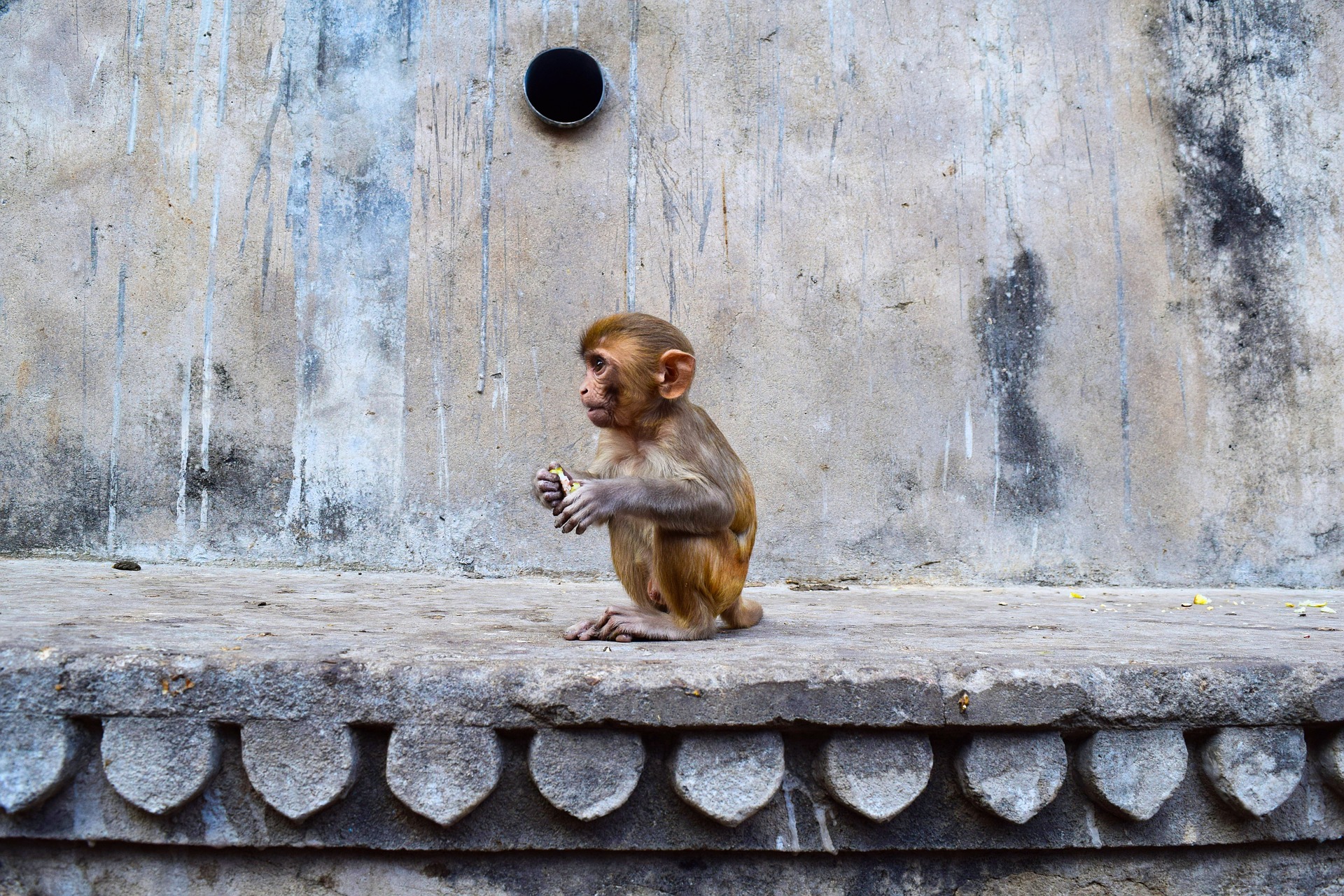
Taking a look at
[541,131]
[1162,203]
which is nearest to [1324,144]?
[1162,203]

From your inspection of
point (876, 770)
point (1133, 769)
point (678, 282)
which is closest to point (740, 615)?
point (876, 770)

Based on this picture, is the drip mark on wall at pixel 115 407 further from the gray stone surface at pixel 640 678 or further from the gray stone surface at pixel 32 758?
the gray stone surface at pixel 32 758

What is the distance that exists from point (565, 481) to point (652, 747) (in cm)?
83

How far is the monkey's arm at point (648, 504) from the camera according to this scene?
2.33m

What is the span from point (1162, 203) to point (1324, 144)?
3.03 feet

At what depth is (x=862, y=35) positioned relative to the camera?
15.9 feet

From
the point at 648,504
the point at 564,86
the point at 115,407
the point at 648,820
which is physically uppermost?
the point at 564,86

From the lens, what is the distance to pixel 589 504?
233 centimetres

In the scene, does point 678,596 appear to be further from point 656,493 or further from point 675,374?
point 675,374

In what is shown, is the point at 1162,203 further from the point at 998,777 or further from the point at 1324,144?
the point at 998,777

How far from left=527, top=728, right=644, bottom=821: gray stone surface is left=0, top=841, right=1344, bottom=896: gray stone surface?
16 cm

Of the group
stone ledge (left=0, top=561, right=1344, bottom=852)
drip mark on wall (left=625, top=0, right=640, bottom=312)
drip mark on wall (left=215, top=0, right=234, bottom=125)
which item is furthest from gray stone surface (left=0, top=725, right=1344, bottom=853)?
drip mark on wall (left=215, top=0, right=234, bottom=125)

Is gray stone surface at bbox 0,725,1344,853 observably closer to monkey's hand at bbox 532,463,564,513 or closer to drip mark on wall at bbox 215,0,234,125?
monkey's hand at bbox 532,463,564,513

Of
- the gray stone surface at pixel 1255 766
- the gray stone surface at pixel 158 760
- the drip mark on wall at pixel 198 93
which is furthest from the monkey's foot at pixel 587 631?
the drip mark on wall at pixel 198 93
